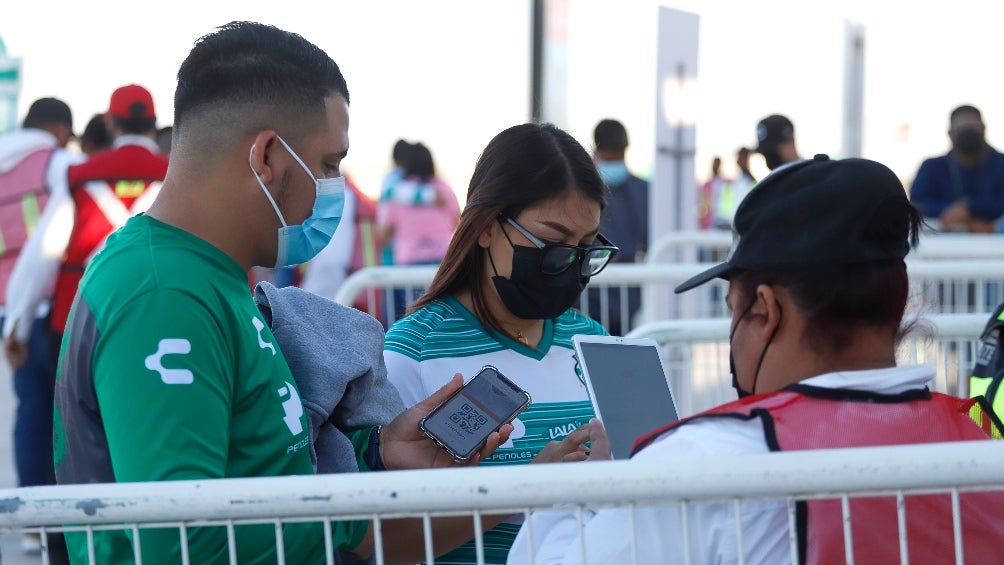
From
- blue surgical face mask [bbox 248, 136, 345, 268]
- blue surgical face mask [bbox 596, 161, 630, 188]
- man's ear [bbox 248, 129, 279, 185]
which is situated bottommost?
blue surgical face mask [bbox 248, 136, 345, 268]

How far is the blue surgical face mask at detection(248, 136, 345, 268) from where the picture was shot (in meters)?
2.03

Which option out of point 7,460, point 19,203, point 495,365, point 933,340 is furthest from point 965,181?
point 7,460

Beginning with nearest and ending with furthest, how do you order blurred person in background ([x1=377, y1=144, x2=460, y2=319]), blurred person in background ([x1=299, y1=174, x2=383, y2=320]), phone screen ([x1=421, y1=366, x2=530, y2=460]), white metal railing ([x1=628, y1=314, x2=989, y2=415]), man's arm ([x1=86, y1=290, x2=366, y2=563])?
man's arm ([x1=86, y1=290, x2=366, y2=563])
phone screen ([x1=421, y1=366, x2=530, y2=460])
white metal railing ([x1=628, y1=314, x2=989, y2=415])
blurred person in background ([x1=299, y1=174, x2=383, y2=320])
blurred person in background ([x1=377, y1=144, x2=460, y2=319])

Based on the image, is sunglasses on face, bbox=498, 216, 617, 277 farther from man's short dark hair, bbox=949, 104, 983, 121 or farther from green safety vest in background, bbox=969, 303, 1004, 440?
man's short dark hair, bbox=949, 104, 983, 121

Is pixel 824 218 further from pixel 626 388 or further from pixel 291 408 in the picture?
pixel 291 408

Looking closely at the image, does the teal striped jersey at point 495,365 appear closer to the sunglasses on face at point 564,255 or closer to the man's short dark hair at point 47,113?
the sunglasses on face at point 564,255

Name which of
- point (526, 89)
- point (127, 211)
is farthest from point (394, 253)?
point (127, 211)

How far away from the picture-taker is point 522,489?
4.87ft

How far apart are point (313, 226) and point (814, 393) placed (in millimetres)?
912

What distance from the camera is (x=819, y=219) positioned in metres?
1.68

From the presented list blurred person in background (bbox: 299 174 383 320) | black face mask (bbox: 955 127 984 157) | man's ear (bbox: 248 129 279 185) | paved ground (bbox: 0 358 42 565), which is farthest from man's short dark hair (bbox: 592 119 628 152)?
man's ear (bbox: 248 129 279 185)

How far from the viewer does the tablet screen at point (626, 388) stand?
2.21 metres

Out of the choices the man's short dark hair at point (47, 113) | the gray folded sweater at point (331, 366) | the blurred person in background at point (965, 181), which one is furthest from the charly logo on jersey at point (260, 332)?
the blurred person in background at point (965, 181)

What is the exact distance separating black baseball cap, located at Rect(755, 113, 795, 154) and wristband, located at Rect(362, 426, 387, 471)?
4926 millimetres
